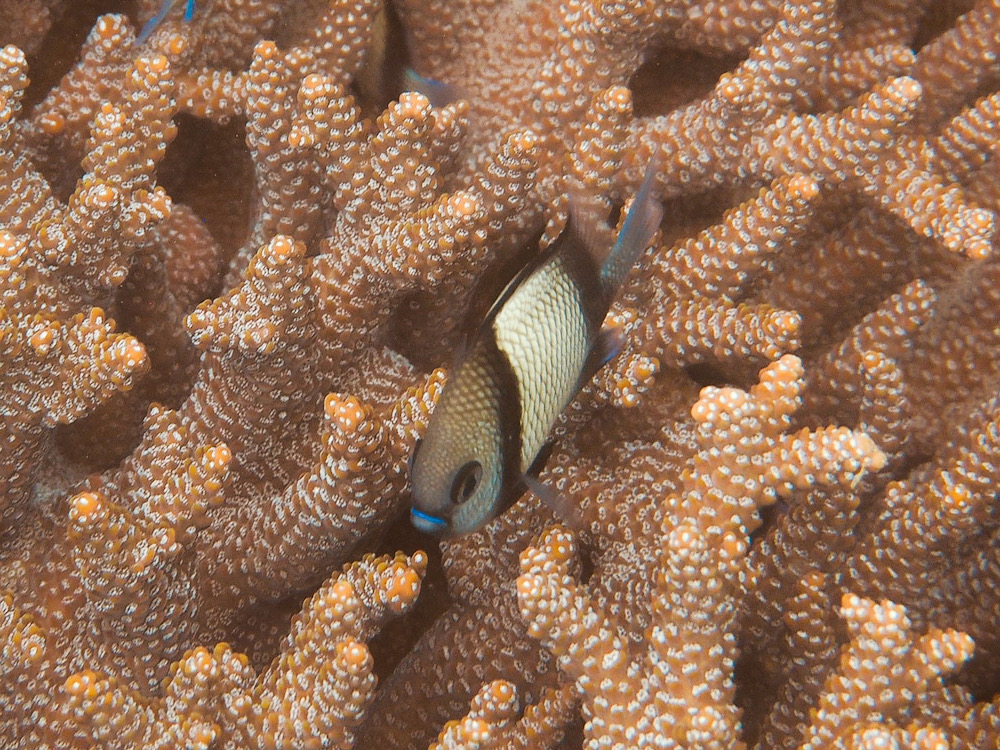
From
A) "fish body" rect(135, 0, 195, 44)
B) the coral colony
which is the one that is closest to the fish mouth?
the coral colony

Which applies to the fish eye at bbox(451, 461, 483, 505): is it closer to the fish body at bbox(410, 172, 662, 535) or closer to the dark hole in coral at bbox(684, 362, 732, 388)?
the fish body at bbox(410, 172, 662, 535)

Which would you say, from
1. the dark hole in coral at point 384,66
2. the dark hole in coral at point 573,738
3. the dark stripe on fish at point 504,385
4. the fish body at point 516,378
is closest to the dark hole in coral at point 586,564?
the dark hole in coral at point 573,738

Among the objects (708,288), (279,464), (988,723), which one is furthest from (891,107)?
(279,464)

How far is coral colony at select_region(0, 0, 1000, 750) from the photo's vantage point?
1.28m

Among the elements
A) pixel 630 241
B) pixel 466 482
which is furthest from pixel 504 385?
pixel 630 241

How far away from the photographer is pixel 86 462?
1.69 meters

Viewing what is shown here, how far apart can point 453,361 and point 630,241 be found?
1.46 ft

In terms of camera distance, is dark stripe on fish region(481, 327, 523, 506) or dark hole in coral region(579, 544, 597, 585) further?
dark hole in coral region(579, 544, 597, 585)

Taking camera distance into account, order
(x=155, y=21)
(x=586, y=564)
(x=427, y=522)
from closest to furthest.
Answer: (x=427, y=522), (x=586, y=564), (x=155, y=21)

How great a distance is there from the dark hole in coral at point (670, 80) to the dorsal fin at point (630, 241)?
32.7 inches

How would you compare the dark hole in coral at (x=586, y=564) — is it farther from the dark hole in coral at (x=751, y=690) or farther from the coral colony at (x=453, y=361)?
the dark hole in coral at (x=751, y=690)

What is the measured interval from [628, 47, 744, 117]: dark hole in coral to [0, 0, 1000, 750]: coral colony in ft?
0.03

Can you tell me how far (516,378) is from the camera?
1.24 m

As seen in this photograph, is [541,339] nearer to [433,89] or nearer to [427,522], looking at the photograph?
[427,522]
